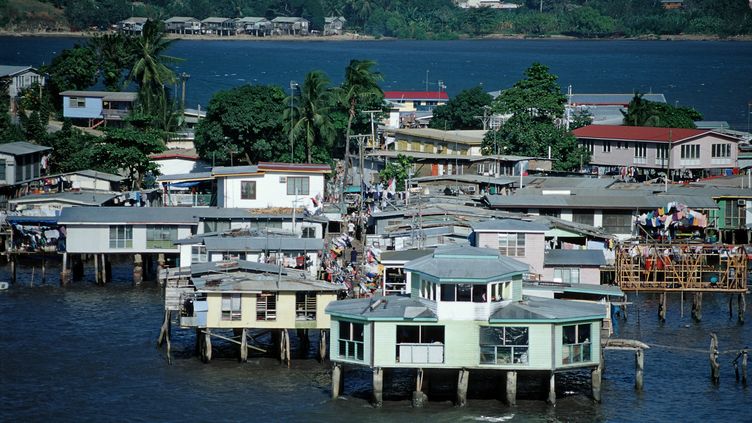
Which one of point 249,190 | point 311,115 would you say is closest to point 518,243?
point 249,190

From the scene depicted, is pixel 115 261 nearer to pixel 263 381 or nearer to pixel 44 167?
pixel 44 167

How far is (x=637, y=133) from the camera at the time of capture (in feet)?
330

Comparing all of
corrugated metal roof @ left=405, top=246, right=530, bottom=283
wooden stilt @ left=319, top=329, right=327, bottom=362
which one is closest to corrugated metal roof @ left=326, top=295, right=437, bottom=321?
corrugated metal roof @ left=405, top=246, right=530, bottom=283

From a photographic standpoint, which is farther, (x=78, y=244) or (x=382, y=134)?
(x=382, y=134)

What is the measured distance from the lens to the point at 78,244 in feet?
235

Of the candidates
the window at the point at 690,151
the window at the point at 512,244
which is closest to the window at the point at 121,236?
the window at the point at 512,244

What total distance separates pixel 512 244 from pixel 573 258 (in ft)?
9.62

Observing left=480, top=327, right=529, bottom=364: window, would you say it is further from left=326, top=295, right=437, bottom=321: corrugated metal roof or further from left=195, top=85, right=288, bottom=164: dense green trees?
left=195, top=85, right=288, bottom=164: dense green trees

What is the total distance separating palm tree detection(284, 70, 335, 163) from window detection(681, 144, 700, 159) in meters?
23.6

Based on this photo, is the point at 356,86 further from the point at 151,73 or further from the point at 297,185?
the point at 297,185

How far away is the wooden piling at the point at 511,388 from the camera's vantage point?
49434mm

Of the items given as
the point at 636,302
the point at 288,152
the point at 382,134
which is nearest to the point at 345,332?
the point at 636,302

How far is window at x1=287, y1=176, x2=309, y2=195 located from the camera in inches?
3059

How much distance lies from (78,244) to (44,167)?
22.2m
